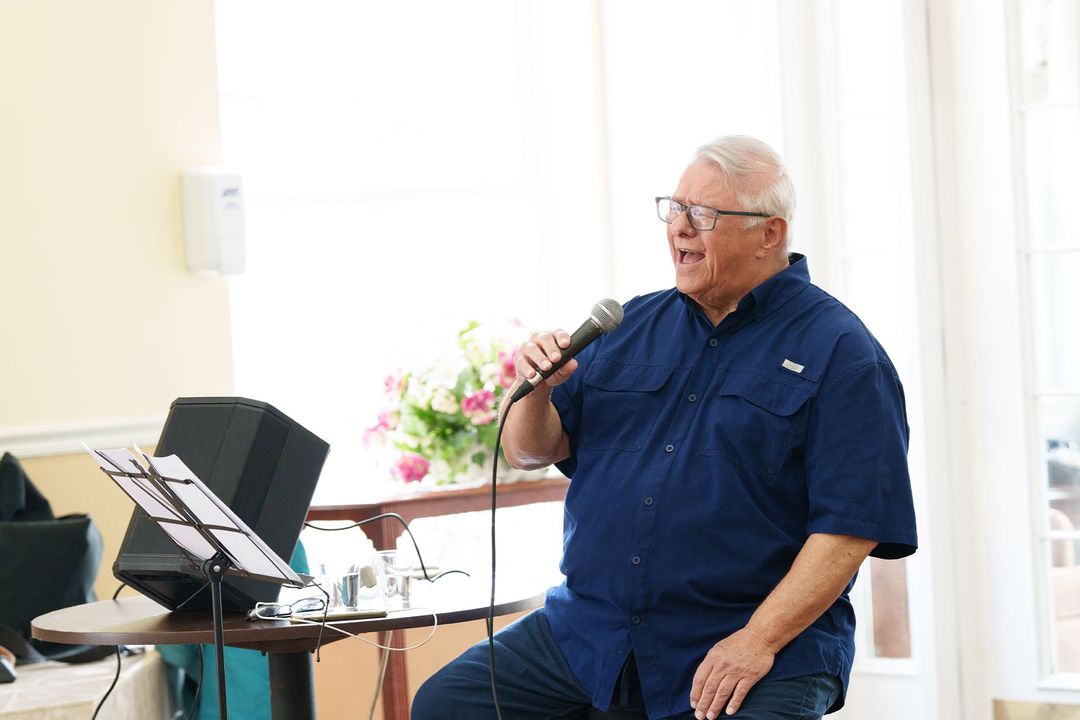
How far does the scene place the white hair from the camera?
2240mm

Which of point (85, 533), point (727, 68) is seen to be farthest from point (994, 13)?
point (85, 533)

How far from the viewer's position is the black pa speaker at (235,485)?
83.7 inches

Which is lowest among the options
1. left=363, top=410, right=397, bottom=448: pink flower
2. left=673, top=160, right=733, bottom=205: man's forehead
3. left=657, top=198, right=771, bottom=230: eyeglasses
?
left=363, top=410, right=397, bottom=448: pink flower

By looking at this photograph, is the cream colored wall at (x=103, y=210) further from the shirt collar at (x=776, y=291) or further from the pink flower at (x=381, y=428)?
the shirt collar at (x=776, y=291)

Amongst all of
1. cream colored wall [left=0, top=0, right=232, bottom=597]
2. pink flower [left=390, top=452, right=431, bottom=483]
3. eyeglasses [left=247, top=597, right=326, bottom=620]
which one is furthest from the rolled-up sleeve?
cream colored wall [left=0, top=0, right=232, bottom=597]

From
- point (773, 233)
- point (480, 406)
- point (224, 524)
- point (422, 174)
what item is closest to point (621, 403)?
point (773, 233)

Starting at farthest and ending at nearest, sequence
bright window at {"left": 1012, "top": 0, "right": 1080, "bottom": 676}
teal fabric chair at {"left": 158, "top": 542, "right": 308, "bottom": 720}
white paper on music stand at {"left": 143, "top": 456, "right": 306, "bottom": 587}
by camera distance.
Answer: bright window at {"left": 1012, "top": 0, "right": 1080, "bottom": 676}, teal fabric chair at {"left": 158, "top": 542, "right": 308, "bottom": 720}, white paper on music stand at {"left": 143, "top": 456, "right": 306, "bottom": 587}

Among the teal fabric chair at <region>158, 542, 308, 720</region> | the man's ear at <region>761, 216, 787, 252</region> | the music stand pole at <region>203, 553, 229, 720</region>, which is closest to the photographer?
the music stand pole at <region>203, 553, 229, 720</region>

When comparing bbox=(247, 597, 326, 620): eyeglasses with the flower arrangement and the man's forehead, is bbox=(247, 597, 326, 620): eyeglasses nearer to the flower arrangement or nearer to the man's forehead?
the man's forehead

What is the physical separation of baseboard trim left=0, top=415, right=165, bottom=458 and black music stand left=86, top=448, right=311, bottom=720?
124 centimetres

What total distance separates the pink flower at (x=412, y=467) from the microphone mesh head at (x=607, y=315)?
1.52 meters

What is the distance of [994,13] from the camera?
3.31 metres

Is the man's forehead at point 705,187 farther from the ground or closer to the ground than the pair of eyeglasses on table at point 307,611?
farther from the ground

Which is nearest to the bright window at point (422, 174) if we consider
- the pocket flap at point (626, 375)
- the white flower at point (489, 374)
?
the white flower at point (489, 374)
